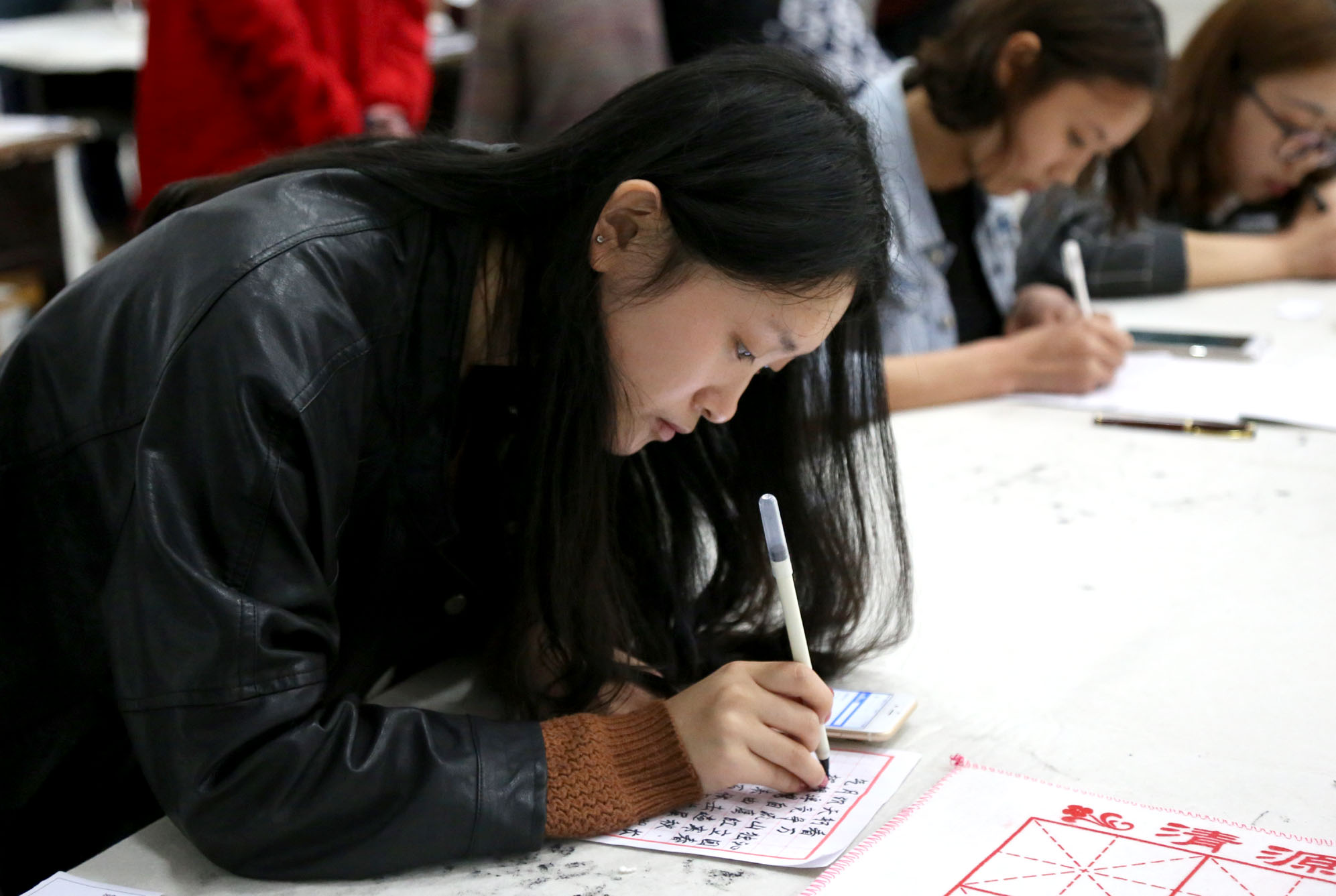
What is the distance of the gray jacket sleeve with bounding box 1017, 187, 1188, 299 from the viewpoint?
2316mm

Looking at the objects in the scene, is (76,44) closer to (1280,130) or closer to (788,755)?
(1280,130)

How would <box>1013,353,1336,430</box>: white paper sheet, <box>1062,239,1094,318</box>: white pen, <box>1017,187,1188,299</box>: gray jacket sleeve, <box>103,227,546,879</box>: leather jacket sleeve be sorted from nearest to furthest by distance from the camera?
<box>103,227,546,879</box>: leather jacket sleeve
<box>1013,353,1336,430</box>: white paper sheet
<box>1062,239,1094,318</box>: white pen
<box>1017,187,1188,299</box>: gray jacket sleeve

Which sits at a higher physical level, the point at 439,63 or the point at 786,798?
the point at 439,63

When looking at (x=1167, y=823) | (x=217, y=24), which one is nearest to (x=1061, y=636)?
(x=1167, y=823)

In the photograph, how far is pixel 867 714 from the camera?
999 mm

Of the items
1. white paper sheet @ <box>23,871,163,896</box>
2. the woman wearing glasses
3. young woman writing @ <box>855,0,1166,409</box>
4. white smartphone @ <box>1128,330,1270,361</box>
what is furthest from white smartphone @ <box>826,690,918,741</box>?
the woman wearing glasses

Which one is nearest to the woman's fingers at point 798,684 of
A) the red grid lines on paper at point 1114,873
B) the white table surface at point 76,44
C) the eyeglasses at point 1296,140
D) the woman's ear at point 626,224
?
the red grid lines on paper at point 1114,873

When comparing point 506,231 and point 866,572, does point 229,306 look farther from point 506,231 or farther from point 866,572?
point 866,572

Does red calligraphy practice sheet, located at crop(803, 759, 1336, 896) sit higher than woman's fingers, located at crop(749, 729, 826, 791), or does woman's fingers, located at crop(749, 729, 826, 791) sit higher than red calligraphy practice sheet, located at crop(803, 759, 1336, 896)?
woman's fingers, located at crop(749, 729, 826, 791)

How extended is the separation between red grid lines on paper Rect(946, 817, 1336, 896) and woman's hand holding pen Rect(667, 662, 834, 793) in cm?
14

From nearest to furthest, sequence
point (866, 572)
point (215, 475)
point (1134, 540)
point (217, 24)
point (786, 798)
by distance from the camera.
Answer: point (215, 475) → point (786, 798) → point (866, 572) → point (1134, 540) → point (217, 24)

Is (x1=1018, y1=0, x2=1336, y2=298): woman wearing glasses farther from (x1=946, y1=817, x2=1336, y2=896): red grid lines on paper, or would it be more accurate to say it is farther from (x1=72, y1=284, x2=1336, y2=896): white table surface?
(x1=946, y1=817, x2=1336, y2=896): red grid lines on paper

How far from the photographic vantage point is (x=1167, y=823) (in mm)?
860

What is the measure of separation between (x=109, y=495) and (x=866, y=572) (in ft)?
1.93
